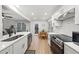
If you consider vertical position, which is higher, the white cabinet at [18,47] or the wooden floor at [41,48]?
the white cabinet at [18,47]

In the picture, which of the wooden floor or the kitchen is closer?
the kitchen

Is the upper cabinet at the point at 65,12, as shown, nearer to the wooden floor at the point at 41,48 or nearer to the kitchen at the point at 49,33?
the kitchen at the point at 49,33

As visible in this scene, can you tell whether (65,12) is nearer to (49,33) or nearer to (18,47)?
(18,47)

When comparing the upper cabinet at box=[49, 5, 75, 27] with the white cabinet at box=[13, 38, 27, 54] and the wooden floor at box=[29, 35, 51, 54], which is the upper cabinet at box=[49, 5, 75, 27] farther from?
the white cabinet at box=[13, 38, 27, 54]

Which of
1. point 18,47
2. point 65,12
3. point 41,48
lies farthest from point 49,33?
point 18,47

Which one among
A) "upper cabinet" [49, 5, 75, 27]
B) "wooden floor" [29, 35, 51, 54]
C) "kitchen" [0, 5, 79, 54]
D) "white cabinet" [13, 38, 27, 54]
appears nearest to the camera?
"kitchen" [0, 5, 79, 54]

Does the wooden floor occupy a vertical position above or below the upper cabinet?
below

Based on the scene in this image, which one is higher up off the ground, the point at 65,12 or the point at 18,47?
the point at 65,12

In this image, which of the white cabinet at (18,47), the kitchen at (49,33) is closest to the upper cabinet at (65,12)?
the kitchen at (49,33)

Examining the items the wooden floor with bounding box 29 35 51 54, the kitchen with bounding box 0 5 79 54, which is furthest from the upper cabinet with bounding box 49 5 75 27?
the wooden floor with bounding box 29 35 51 54

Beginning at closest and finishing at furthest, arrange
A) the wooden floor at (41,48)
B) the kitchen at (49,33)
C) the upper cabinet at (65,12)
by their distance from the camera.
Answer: the kitchen at (49,33)
the upper cabinet at (65,12)
the wooden floor at (41,48)

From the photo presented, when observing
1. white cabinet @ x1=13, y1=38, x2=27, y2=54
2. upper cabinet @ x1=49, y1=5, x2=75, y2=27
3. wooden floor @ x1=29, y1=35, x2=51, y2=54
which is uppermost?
upper cabinet @ x1=49, y1=5, x2=75, y2=27
